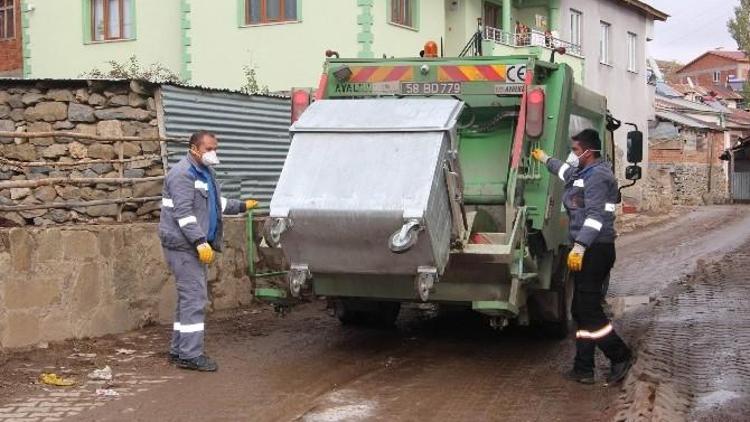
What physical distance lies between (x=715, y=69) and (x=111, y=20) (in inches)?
3359

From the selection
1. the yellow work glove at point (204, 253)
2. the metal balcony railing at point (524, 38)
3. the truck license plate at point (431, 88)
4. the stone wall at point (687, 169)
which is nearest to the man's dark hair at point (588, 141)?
the truck license plate at point (431, 88)

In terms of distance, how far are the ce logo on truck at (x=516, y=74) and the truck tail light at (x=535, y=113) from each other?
262mm

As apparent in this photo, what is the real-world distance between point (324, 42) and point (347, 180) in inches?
555

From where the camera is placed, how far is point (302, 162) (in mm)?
6641

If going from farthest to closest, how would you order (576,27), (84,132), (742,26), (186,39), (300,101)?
(742,26) < (576,27) < (186,39) < (84,132) < (300,101)

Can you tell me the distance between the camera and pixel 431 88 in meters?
7.92

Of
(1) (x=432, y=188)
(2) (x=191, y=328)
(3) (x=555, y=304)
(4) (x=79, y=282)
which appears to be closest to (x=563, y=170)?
(1) (x=432, y=188)

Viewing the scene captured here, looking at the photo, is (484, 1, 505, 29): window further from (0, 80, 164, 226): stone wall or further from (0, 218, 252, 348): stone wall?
(0, 218, 252, 348): stone wall

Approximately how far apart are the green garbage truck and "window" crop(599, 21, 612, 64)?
2191 cm

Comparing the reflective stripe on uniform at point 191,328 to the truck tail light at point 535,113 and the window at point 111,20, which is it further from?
the window at point 111,20

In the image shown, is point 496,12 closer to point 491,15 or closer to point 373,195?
point 491,15

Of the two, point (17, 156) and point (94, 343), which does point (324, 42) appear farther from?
point (94, 343)

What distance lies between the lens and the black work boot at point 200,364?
7.20 meters

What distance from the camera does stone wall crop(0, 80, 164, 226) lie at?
9.45 metres
